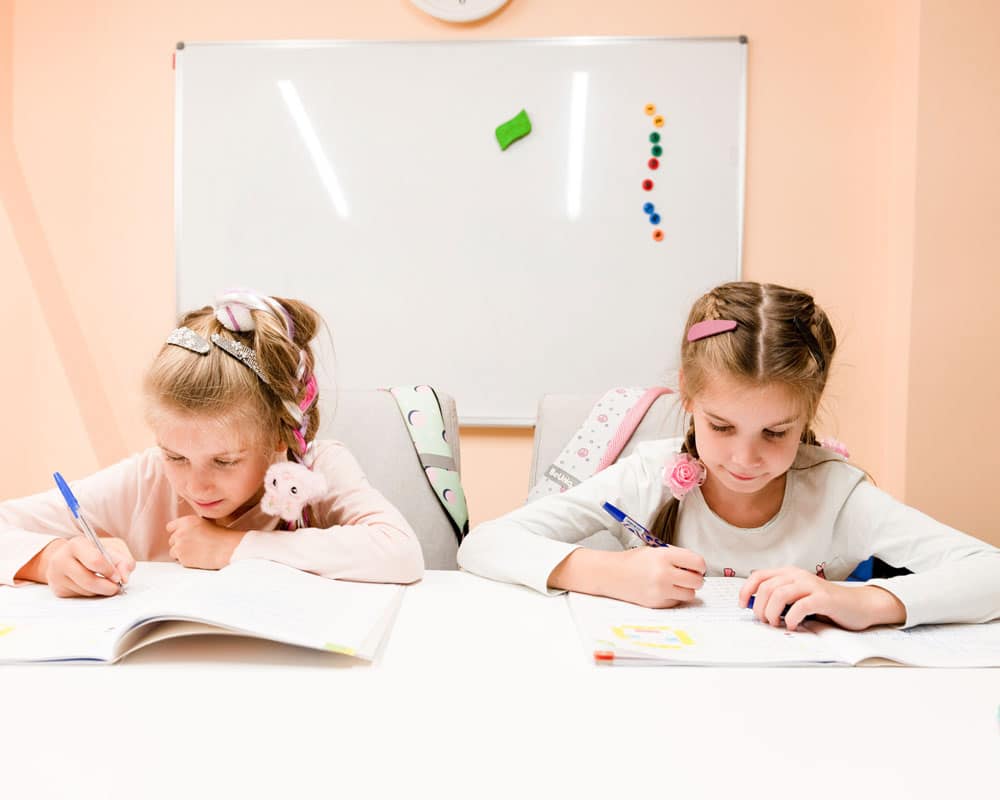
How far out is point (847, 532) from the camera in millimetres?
1148

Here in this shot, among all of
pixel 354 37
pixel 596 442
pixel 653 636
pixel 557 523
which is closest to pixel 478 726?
pixel 653 636

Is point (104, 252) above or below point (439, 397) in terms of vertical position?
above

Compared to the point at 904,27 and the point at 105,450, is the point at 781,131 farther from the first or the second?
the point at 105,450

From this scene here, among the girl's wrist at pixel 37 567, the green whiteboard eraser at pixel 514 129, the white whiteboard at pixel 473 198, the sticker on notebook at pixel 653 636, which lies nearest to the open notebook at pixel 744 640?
the sticker on notebook at pixel 653 636

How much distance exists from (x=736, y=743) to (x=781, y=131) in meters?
2.26

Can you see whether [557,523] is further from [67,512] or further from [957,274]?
[957,274]

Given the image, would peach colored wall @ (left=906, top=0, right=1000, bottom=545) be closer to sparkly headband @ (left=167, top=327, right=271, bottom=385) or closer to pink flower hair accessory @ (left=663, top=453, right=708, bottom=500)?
pink flower hair accessory @ (left=663, top=453, right=708, bottom=500)

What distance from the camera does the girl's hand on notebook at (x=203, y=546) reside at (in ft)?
3.55

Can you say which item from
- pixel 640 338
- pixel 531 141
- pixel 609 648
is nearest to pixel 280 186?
pixel 531 141

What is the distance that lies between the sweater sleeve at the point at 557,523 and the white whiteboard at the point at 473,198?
1263mm

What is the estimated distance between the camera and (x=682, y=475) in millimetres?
1144

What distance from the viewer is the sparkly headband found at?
1.11 metres

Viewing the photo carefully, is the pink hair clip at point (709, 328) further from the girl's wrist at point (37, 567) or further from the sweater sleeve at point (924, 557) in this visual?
the girl's wrist at point (37, 567)

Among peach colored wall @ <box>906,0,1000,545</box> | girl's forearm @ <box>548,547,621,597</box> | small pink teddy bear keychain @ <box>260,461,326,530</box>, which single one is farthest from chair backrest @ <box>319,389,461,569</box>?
peach colored wall @ <box>906,0,1000,545</box>
